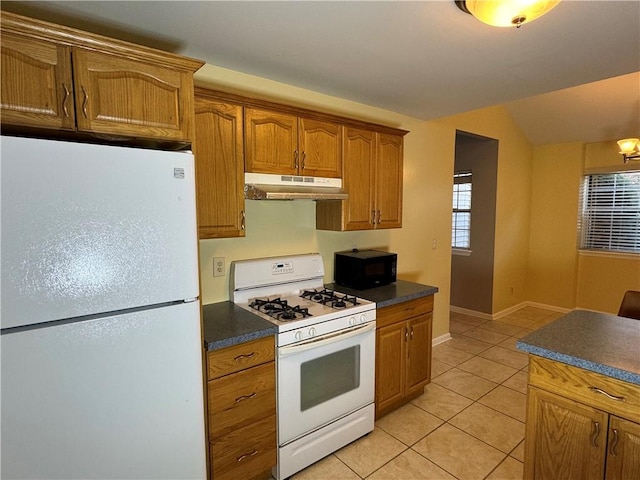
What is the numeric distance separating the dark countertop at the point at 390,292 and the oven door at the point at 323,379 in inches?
8.8

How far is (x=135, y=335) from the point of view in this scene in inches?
55.4

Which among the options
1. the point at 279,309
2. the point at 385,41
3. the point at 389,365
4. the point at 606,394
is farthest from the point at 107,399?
the point at 385,41

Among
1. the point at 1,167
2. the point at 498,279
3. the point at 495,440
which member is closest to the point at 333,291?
the point at 495,440

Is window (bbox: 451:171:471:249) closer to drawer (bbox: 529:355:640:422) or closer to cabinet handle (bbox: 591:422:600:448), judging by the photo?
drawer (bbox: 529:355:640:422)

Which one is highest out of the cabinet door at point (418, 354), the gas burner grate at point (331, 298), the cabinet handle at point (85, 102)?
the cabinet handle at point (85, 102)

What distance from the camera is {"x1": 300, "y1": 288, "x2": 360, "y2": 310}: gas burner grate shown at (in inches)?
90.4

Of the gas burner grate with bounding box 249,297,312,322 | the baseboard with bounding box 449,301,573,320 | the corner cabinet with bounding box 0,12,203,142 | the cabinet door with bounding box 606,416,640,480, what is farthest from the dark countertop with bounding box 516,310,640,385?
the baseboard with bounding box 449,301,573,320

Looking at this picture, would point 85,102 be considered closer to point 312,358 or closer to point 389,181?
point 312,358

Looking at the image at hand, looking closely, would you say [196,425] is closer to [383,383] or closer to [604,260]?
[383,383]

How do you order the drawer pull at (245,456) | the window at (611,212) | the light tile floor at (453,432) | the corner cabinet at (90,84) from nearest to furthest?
the corner cabinet at (90,84) < the drawer pull at (245,456) < the light tile floor at (453,432) < the window at (611,212)

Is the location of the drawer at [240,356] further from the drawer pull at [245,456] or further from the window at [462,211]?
the window at [462,211]

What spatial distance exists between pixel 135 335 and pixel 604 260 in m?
5.80

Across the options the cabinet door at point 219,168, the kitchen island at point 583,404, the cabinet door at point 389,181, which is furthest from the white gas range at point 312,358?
the kitchen island at point 583,404

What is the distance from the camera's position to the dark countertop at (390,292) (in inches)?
97.7
